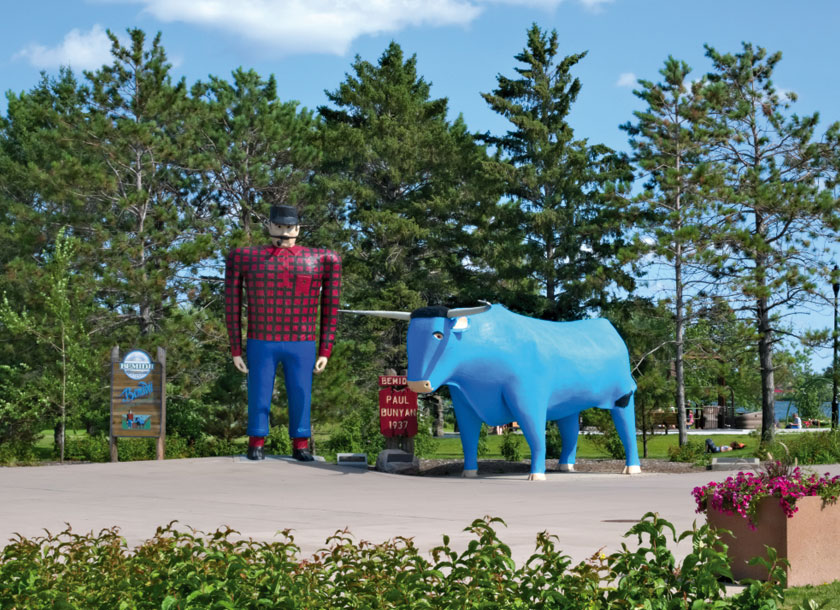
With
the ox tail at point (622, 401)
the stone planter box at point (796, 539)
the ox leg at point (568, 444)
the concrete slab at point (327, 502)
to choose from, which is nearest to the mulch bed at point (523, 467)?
the ox leg at point (568, 444)

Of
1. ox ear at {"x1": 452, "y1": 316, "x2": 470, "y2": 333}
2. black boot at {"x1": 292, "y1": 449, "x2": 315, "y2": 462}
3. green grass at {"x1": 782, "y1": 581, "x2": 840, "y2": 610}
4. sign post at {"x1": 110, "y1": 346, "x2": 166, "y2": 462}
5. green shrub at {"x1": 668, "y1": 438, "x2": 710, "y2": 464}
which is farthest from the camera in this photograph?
green shrub at {"x1": 668, "y1": 438, "x2": 710, "y2": 464}

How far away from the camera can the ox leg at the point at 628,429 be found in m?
18.3

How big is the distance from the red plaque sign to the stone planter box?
12370 millimetres

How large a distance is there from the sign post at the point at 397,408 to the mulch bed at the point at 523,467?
29.7 inches

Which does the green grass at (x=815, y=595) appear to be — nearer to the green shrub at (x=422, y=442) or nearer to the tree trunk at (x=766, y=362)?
the green shrub at (x=422, y=442)

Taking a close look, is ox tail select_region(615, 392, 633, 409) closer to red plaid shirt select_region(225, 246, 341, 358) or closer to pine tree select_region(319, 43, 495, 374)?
red plaid shirt select_region(225, 246, 341, 358)

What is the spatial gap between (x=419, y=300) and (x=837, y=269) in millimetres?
11844

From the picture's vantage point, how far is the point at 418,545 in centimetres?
832

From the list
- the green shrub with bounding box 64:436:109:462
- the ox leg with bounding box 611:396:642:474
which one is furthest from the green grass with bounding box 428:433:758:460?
the green shrub with bounding box 64:436:109:462

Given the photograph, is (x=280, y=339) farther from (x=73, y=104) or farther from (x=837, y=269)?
(x=837, y=269)

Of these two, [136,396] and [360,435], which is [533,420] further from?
[136,396]

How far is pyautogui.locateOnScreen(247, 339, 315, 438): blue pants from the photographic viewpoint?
61.2 ft

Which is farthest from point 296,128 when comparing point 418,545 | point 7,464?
point 418,545

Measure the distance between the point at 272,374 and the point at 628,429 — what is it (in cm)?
630
